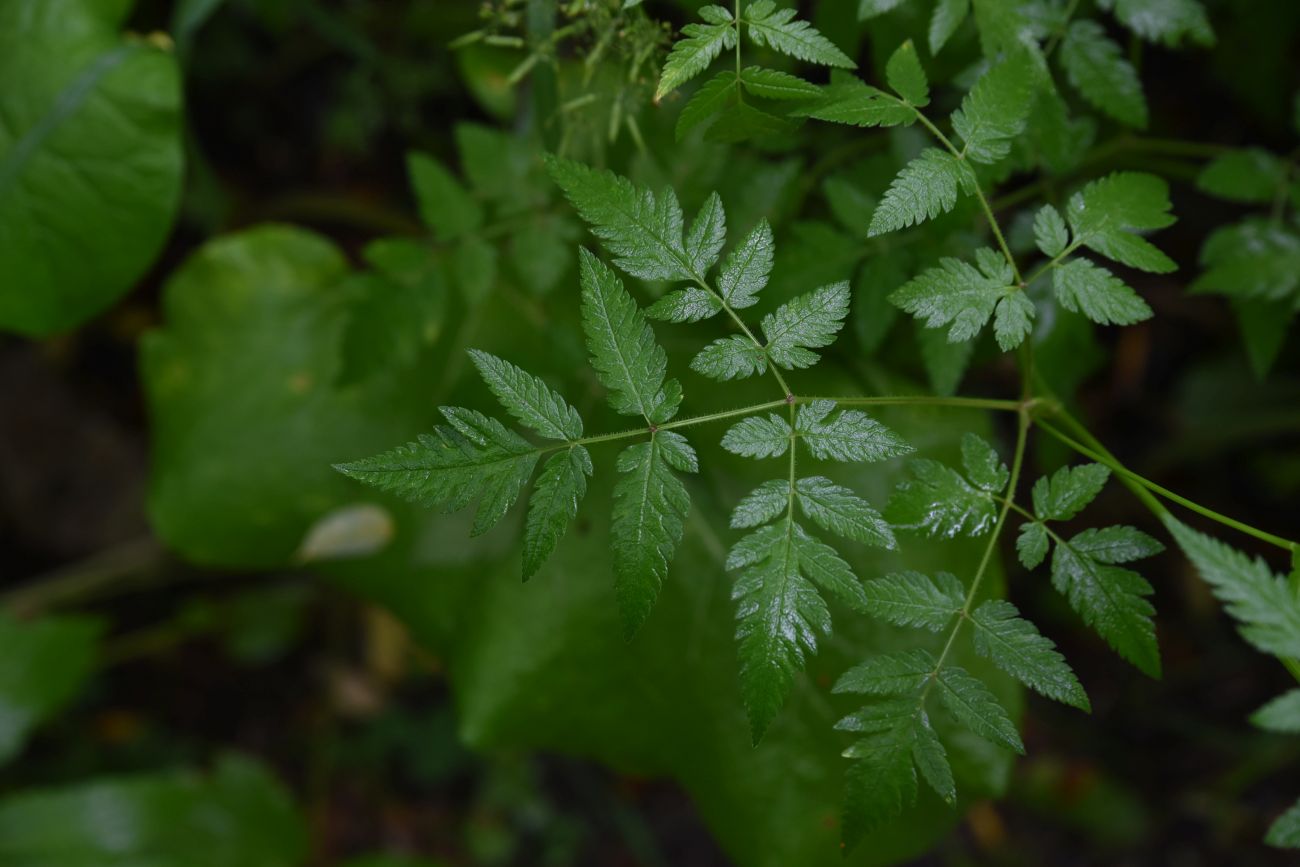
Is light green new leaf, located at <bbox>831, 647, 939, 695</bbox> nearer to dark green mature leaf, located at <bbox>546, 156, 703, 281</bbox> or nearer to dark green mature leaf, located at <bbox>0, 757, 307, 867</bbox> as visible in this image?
dark green mature leaf, located at <bbox>546, 156, 703, 281</bbox>

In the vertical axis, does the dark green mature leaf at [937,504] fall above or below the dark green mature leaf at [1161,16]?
below

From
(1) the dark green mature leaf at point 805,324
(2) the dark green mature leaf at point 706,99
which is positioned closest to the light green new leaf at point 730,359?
(1) the dark green mature leaf at point 805,324

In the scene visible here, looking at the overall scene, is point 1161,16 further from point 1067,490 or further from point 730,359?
point 730,359

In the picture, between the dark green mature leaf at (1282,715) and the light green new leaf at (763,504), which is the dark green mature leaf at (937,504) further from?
the dark green mature leaf at (1282,715)

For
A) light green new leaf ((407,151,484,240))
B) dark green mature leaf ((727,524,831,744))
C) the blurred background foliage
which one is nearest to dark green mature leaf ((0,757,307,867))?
the blurred background foliage

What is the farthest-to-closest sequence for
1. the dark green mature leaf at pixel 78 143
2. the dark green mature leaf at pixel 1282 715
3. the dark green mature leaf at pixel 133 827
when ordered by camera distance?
the dark green mature leaf at pixel 133 827
the dark green mature leaf at pixel 78 143
the dark green mature leaf at pixel 1282 715

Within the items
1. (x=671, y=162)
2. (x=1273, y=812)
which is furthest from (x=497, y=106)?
(x=1273, y=812)

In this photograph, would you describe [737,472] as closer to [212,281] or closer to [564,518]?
[564,518]
